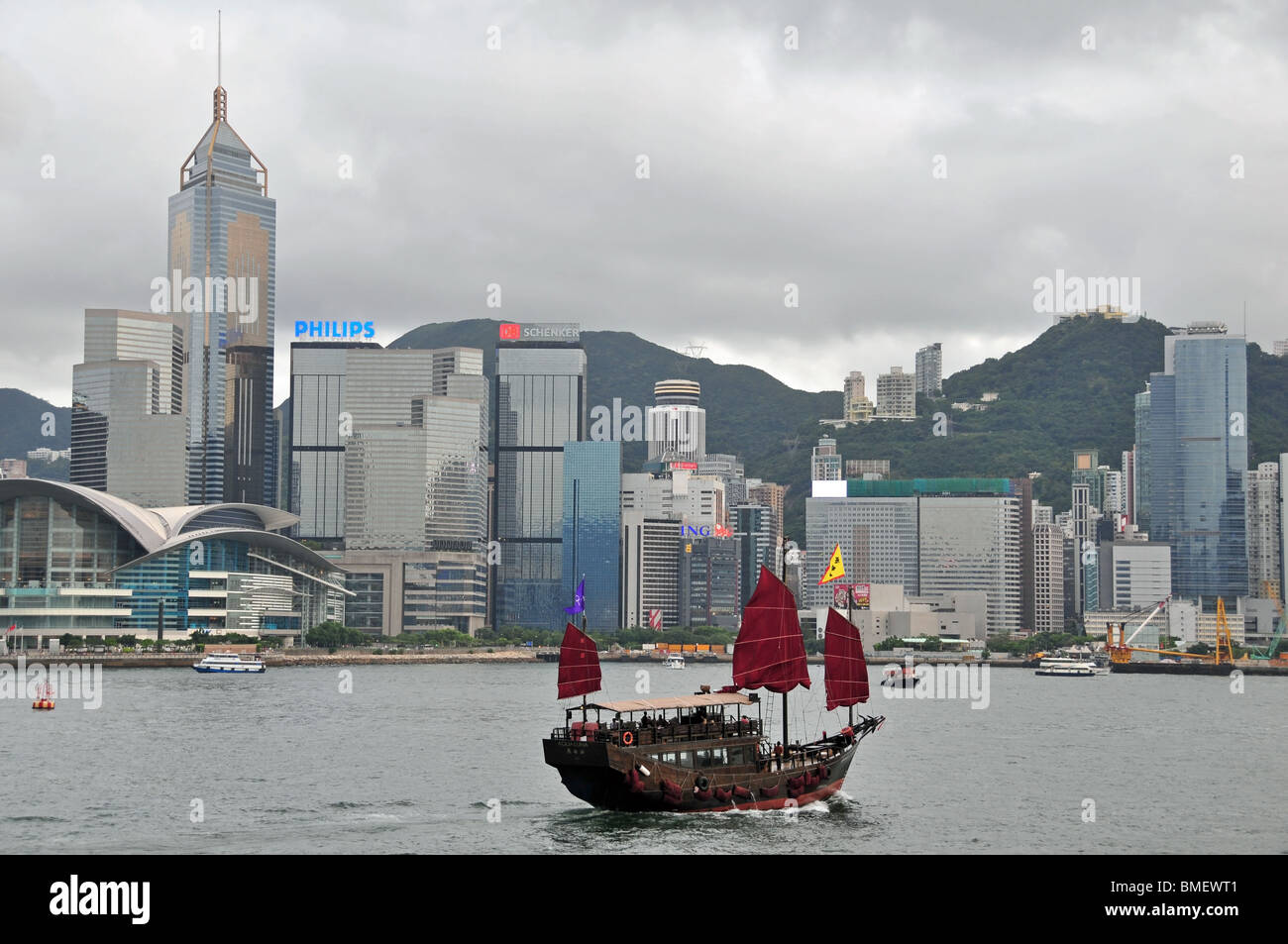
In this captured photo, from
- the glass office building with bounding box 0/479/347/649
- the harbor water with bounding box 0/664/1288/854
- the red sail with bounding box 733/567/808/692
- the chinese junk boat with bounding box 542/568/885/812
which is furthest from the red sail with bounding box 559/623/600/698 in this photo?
the glass office building with bounding box 0/479/347/649

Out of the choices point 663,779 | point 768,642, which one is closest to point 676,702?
point 663,779

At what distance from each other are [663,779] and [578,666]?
25.5ft

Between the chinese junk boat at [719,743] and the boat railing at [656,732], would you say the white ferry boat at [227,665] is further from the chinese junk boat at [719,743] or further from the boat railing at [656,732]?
the boat railing at [656,732]

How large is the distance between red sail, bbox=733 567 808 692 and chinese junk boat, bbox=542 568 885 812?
41 millimetres

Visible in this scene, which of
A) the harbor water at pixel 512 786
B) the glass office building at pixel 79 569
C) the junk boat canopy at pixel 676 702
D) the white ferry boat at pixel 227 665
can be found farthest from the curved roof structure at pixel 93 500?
the junk boat canopy at pixel 676 702

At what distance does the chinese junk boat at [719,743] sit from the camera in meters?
52.2

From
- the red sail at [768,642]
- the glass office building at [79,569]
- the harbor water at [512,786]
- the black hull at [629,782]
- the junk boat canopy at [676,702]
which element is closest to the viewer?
the harbor water at [512,786]

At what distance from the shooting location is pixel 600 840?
152 ft

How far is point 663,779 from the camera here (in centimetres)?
5250

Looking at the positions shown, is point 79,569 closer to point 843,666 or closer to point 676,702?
point 843,666

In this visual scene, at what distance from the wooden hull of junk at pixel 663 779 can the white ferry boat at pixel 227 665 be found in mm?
117722

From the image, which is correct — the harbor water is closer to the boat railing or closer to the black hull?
the black hull

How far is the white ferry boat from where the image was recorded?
163m
